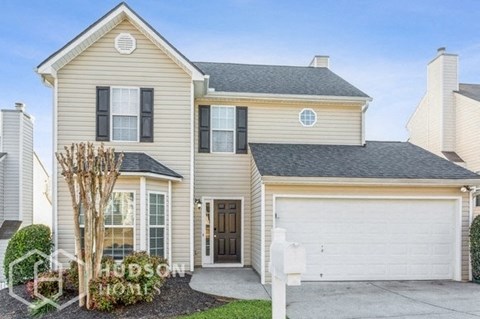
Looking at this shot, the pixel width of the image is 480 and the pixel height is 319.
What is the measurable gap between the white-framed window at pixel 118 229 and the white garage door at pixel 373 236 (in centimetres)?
375

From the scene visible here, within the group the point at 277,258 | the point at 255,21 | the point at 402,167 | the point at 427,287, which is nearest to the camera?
the point at 277,258

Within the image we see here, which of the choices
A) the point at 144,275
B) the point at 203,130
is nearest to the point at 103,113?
the point at 203,130

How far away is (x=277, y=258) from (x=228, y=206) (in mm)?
8721

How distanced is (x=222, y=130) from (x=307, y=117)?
2819mm

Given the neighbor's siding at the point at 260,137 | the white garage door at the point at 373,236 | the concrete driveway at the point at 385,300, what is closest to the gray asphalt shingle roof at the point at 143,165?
the neighbor's siding at the point at 260,137

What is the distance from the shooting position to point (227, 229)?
38.8 ft

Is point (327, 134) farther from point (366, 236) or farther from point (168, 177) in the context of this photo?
point (168, 177)

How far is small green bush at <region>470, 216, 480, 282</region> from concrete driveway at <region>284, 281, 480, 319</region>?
429mm

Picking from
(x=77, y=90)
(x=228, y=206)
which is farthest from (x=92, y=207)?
(x=228, y=206)

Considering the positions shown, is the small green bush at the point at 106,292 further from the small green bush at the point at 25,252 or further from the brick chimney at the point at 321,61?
the brick chimney at the point at 321,61

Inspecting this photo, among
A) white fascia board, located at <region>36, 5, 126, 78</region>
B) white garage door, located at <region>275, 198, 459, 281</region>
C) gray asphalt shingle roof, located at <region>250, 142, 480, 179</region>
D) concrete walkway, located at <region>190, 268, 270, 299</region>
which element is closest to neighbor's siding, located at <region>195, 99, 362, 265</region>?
gray asphalt shingle roof, located at <region>250, 142, 480, 179</region>

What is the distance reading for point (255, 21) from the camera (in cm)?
1500

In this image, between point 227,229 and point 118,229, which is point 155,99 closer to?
point 118,229

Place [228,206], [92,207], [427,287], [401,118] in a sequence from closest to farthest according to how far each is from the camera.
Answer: [92,207] < [427,287] < [228,206] < [401,118]
